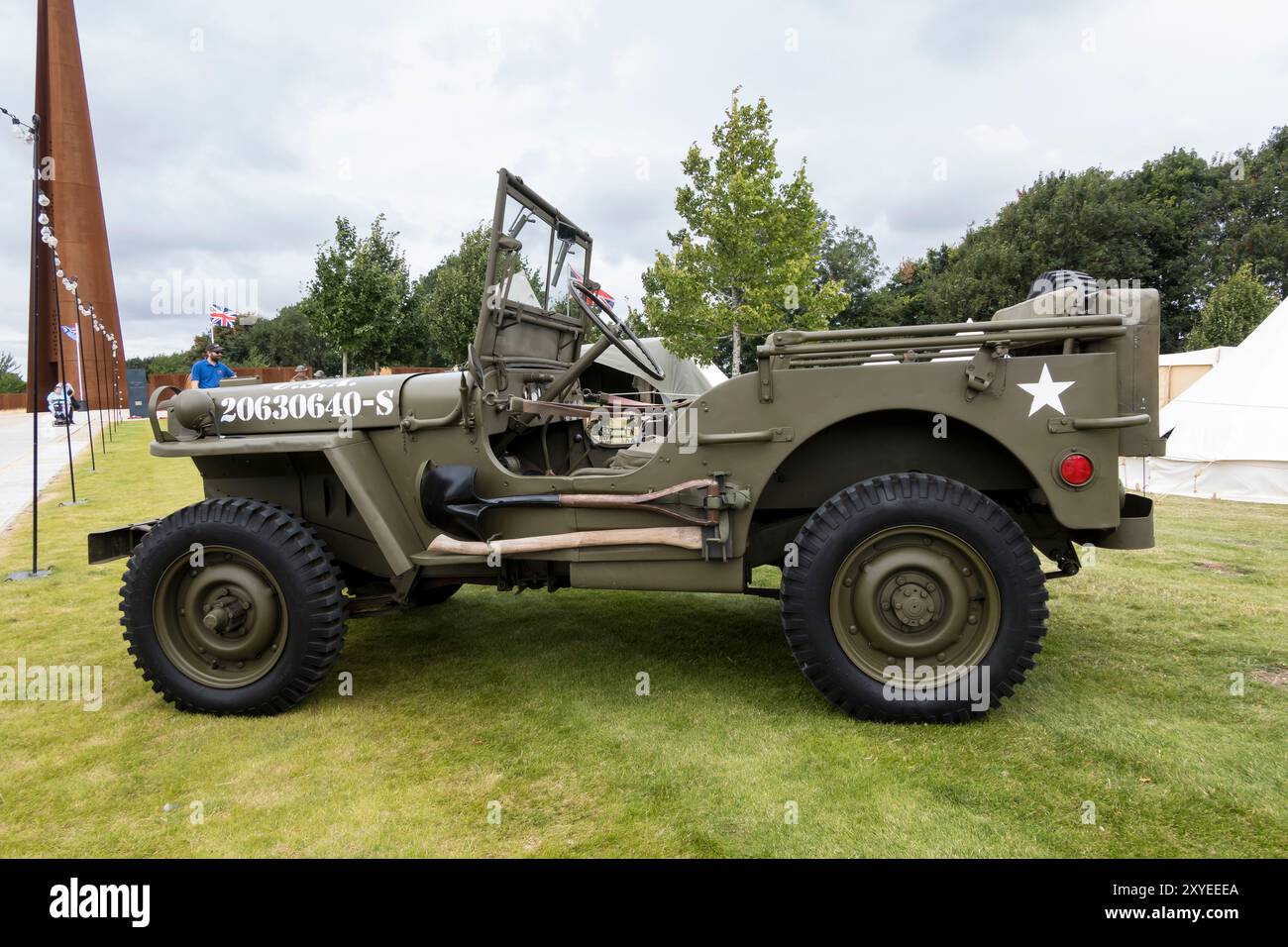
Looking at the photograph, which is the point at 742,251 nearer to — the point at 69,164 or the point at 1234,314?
the point at 1234,314

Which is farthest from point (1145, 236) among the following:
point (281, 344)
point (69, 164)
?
point (281, 344)

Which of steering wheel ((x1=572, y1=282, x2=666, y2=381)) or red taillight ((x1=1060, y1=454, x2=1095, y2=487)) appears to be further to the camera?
steering wheel ((x1=572, y1=282, x2=666, y2=381))

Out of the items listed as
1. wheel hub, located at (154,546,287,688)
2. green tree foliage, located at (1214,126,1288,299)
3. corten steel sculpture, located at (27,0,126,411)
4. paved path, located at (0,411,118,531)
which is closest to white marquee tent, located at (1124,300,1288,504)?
wheel hub, located at (154,546,287,688)

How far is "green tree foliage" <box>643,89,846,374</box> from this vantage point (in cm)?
1630

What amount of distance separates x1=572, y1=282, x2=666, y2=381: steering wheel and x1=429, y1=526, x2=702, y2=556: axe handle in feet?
3.53

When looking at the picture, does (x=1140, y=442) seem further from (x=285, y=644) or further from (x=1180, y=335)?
(x=1180, y=335)

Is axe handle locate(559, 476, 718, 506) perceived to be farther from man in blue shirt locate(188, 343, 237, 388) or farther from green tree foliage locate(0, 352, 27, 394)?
green tree foliage locate(0, 352, 27, 394)

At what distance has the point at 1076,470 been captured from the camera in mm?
3223

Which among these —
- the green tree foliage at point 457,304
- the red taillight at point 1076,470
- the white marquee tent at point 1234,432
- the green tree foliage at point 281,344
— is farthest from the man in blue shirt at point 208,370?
the green tree foliage at point 281,344

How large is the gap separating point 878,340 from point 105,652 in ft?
15.2

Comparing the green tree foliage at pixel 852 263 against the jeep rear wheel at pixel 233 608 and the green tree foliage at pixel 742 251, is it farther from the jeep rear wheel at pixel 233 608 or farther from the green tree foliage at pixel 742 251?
the jeep rear wheel at pixel 233 608

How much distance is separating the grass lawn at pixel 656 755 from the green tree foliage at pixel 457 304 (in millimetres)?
27431

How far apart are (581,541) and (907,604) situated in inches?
57.6

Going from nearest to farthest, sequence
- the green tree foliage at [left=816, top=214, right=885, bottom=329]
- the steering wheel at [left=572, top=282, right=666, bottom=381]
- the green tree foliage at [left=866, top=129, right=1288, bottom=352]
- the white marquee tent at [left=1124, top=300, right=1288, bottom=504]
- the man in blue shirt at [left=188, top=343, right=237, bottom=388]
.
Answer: the steering wheel at [left=572, top=282, right=666, bottom=381], the man in blue shirt at [left=188, top=343, right=237, bottom=388], the white marquee tent at [left=1124, top=300, right=1288, bottom=504], the green tree foliage at [left=866, top=129, right=1288, bottom=352], the green tree foliage at [left=816, top=214, right=885, bottom=329]
